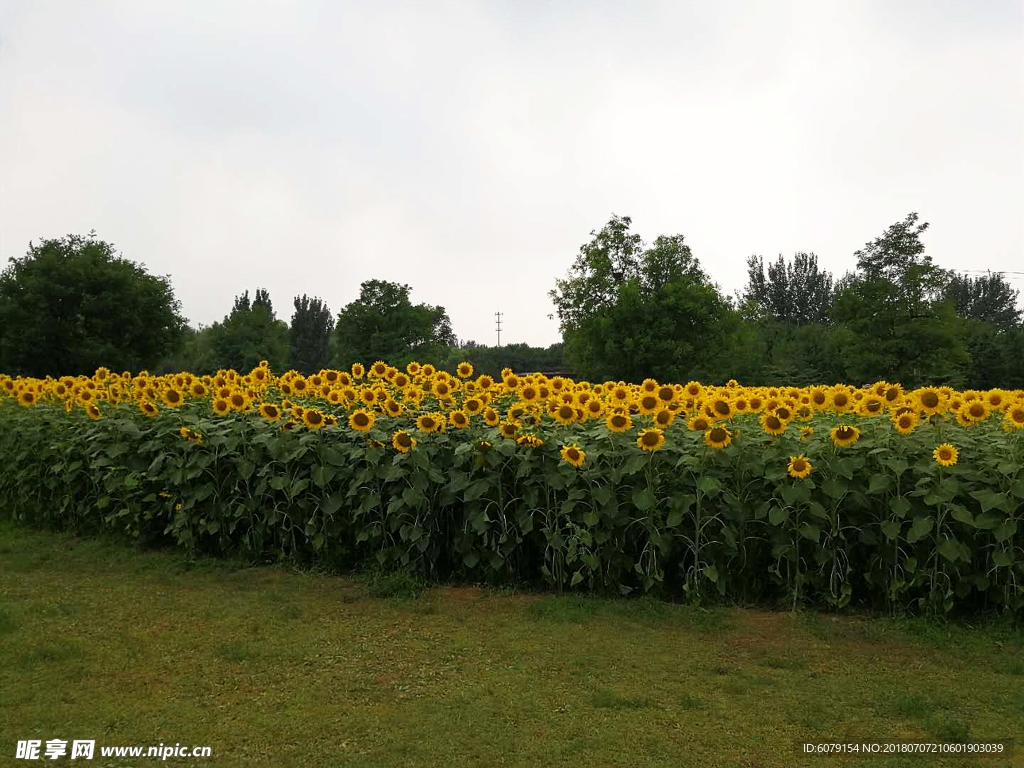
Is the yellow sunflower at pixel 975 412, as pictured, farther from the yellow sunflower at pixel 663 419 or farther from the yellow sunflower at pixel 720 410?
the yellow sunflower at pixel 663 419

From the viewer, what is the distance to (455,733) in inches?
120

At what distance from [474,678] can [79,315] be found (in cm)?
4152

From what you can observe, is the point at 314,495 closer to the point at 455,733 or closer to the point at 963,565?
the point at 455,733

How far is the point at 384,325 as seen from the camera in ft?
186

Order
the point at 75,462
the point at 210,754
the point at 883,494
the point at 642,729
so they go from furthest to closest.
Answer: the point at 75,462
the point at 883,494
the point at 642,729
the point at 210,754

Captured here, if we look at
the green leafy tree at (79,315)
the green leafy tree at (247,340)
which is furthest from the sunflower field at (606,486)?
the green leafy tree at (247,340)

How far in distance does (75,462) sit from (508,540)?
3890 mm

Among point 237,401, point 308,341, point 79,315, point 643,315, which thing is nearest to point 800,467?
point 237,401

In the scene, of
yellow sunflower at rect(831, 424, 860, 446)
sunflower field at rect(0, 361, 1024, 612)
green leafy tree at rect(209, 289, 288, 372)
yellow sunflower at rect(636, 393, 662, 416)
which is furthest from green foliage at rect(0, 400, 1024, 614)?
green leafy tree at rect(209, 289, 288, 372)

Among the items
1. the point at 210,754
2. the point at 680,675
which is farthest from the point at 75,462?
the point at 680,675

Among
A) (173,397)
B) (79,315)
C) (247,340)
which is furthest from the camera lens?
(247,340)

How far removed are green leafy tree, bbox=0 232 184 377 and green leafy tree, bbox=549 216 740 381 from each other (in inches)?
847

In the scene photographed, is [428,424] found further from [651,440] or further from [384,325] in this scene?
[384,325]

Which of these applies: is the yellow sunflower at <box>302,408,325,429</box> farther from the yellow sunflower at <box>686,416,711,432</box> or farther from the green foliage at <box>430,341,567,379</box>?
the green foliage at <box>430,341,567,379</box>
